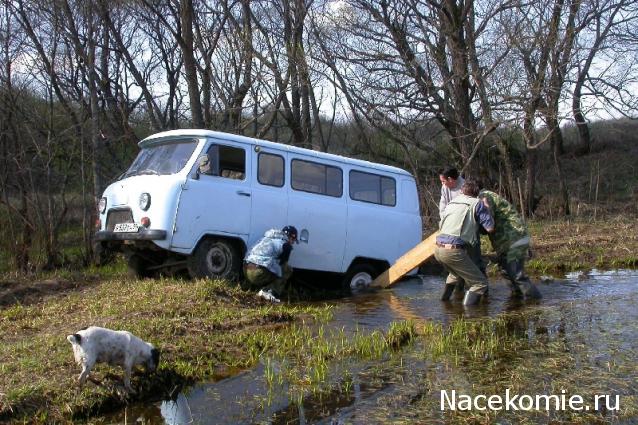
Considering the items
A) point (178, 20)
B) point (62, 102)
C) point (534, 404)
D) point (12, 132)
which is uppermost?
point (178, 20)

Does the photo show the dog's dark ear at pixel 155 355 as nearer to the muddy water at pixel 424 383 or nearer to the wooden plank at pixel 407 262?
the muddy water at pixel 424 383

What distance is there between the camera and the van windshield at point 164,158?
955 cm

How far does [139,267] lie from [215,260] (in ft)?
4.76

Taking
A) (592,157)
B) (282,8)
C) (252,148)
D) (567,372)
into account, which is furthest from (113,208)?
(592,157)

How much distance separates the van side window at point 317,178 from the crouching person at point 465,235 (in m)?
2.39

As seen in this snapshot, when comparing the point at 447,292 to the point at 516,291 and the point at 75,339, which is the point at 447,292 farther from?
the point at 75,339

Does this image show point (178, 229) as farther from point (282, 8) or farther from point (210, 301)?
point (282, 8)

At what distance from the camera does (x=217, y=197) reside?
31.0 feet

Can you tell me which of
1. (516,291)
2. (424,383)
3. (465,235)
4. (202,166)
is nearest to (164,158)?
(202,166)

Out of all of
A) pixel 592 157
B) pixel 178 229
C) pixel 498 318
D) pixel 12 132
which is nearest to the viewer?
pixel 498 318

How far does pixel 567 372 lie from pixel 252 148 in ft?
19.0

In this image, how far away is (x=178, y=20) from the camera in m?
18.3

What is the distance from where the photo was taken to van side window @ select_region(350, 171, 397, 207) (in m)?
11.3

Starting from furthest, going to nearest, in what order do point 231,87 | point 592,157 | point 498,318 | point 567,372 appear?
1. point 592,157
2. point 231,87
3. point 498,318
4. point 567,372
